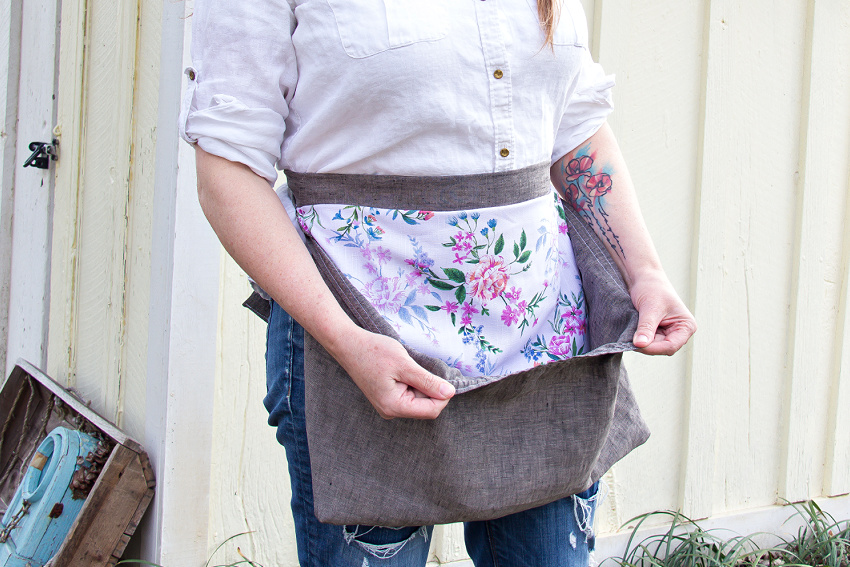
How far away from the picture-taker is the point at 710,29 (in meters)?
2.31

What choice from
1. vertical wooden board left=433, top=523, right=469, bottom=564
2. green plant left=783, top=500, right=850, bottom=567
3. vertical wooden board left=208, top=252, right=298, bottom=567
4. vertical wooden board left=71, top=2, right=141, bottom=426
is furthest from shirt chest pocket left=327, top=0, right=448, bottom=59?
green plant left=783, top=500, right=850, bottom=567

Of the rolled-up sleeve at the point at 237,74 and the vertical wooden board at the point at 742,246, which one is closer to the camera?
the rolled-up sleeve at the point at 237,74

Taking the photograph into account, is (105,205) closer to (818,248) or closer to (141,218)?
(141,218)

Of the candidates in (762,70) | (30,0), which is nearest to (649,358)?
(762,70)

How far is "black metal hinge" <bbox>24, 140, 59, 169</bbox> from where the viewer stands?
2402 millimetres

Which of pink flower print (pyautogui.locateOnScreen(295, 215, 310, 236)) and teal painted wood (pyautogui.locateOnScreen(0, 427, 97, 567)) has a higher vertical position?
pink flower print (pyautogui.locateOnScreen(295, 215, 310, 236))

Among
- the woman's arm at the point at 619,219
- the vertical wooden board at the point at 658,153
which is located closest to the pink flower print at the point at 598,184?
the woman's arm at the point at 619,219

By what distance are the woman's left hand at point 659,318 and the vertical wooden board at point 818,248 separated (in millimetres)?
1794

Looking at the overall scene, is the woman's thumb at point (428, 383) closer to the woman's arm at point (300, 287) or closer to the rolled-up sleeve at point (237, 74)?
the woman's arm at point (300, 287)

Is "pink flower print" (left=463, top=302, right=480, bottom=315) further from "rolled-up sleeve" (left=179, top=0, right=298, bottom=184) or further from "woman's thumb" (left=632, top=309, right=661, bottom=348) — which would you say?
"rolled-up sleeve" (left=179, top=0, right=298, bottom=184)

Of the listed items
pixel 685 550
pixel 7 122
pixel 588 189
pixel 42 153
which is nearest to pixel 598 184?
pixel 588 189

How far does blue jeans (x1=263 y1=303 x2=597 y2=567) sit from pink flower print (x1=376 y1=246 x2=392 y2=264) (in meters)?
0.15

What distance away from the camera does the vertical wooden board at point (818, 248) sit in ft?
8.27

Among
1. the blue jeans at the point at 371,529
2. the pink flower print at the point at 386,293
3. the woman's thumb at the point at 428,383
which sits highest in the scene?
the pink flower print at the point at 386,293
